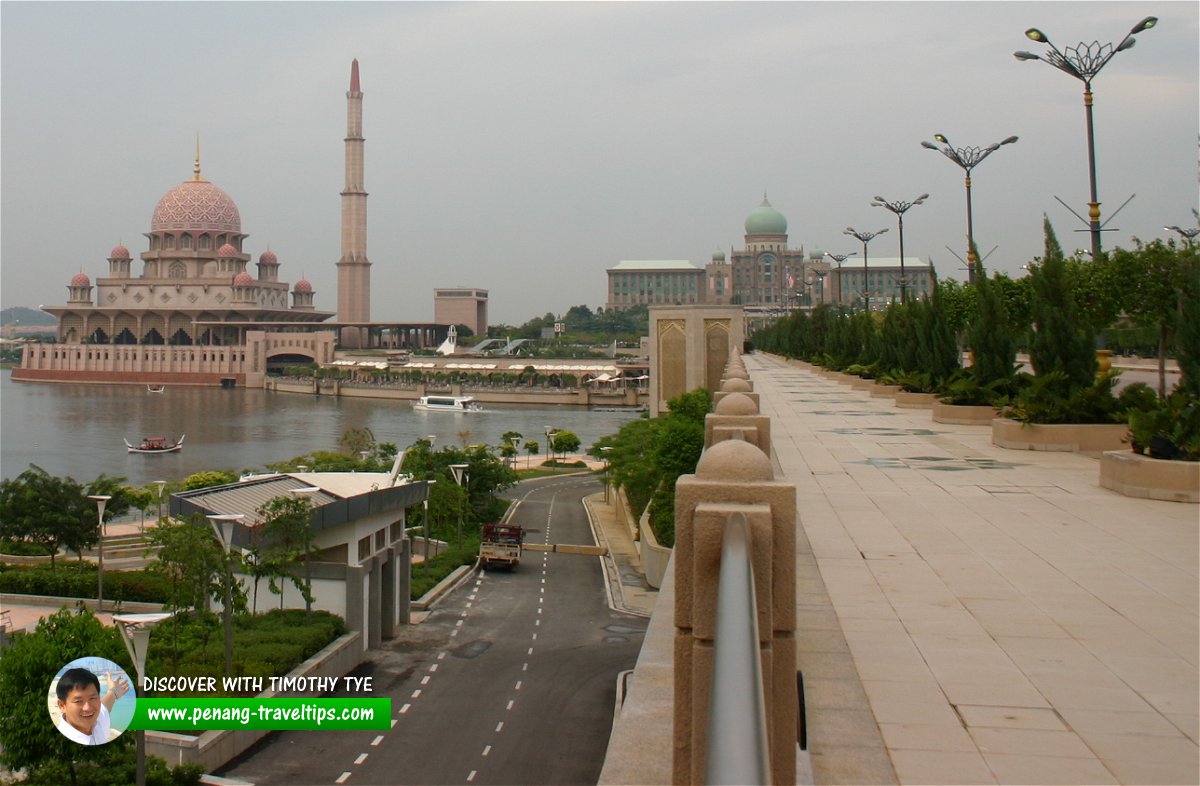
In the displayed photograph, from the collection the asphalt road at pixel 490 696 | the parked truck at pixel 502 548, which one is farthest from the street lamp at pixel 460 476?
the asphalt road at pixel 490 696

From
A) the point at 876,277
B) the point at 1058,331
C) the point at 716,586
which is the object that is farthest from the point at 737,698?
the point at 876,277

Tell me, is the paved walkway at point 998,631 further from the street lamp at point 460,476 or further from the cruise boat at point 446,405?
the cruise boat at point 446,405

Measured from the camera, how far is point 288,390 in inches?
3113

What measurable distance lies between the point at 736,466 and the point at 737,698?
1.06 metres

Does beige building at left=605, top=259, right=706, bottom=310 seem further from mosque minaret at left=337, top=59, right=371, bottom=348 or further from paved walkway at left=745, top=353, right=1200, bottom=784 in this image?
paved walkway at left=745, top=353, right=1200, bottom=784

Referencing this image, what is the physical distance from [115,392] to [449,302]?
114 ft

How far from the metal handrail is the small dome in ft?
1.58

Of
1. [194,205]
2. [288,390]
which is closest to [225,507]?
[288,390]

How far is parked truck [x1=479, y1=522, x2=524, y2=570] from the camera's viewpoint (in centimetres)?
2052

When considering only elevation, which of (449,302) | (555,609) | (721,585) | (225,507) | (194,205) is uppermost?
(194,205)

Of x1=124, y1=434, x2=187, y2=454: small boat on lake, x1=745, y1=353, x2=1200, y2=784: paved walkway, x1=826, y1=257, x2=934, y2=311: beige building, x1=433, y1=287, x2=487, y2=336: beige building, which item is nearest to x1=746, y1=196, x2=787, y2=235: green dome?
x1=826, y1=257, x2=934, y2=311: beige building

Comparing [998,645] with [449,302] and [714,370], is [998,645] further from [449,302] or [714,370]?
[449,302]

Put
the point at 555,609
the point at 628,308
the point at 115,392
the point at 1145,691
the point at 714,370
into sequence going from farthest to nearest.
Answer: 1. the point at 628,308
2. the point at 115,392
3. the point at 714,370
4. the point at 555,609
5. the point at 1145,691

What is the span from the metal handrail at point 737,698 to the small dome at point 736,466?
1.58ft
